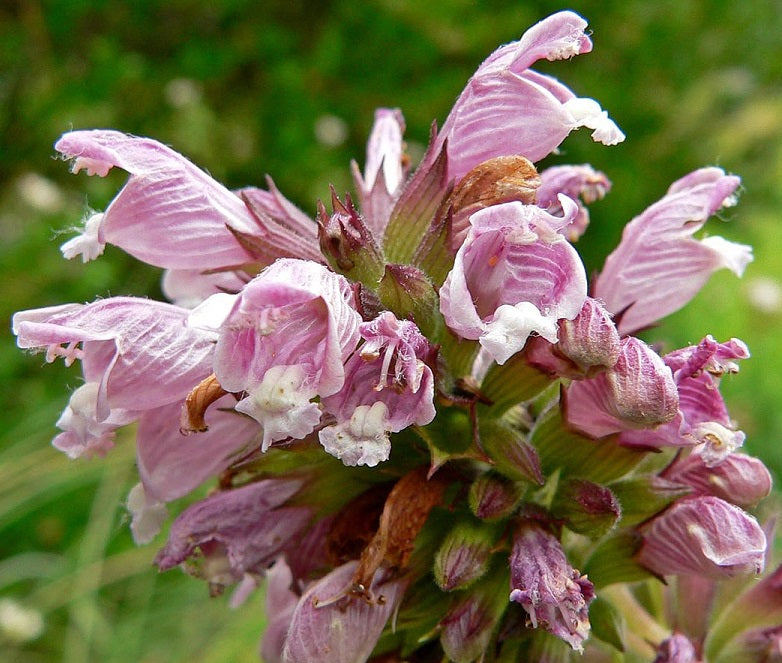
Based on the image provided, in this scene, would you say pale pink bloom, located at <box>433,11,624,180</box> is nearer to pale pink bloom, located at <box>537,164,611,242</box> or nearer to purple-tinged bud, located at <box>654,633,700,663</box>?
pale pink bloom, located at <box>537,164,611,242</box>

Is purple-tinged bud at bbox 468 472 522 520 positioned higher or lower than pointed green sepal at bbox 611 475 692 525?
higher

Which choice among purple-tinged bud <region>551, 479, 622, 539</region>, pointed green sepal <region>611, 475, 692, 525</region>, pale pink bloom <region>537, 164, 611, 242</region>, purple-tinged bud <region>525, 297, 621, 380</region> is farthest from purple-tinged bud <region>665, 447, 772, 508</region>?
pale pink bloom <region>537, 164, 611, 242</region>

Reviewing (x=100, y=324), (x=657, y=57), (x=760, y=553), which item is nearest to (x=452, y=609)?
(x=760, y=553)

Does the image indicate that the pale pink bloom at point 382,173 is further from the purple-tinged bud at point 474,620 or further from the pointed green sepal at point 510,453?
the purple-tinged bud at point 474,620

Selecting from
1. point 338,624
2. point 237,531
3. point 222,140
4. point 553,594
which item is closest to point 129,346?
point 237,531

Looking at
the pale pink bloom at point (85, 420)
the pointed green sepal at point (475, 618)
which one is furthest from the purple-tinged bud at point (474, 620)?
the pale pink bloom at point (85, 420)

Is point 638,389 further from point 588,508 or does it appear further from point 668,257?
point 668,257

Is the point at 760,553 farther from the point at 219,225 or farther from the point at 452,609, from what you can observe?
the point at 219,225
